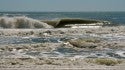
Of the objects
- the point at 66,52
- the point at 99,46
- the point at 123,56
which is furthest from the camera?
the point at 99,46

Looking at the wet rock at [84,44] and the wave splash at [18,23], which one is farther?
the wave splash at [18,23]

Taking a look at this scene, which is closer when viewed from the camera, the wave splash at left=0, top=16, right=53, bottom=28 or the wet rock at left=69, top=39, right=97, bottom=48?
the wet rock at left=69, top=39, right=97, bottom=48

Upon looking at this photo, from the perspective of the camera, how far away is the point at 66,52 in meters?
15.6

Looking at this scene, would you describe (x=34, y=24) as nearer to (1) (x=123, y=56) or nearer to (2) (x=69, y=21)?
(2) (x=69, y=21)

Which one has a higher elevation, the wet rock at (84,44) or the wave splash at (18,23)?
the wet rock at (84,44)

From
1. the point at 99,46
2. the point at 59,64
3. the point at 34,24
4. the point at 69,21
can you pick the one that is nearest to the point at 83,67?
the point at 59,64

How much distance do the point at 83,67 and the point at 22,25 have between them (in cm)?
2964

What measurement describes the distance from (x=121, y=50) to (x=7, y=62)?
6.66m

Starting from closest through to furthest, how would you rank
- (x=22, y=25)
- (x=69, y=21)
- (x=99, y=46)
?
(x=99, y=46) → (x=22, y=25) → (x=69, y=21)

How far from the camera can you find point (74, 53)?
49.9 ft

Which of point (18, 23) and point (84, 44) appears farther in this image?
point (18, 23)

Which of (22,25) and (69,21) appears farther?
(69,21)

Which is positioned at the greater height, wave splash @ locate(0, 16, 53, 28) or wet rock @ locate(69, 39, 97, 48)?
wet rock @ locate(69, 39, 97, 48)

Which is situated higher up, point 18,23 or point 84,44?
point 84,44
